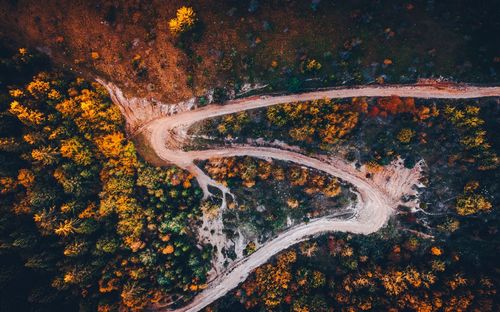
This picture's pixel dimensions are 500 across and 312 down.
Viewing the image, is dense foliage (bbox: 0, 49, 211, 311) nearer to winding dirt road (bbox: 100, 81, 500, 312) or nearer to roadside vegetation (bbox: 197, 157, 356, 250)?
winding dirt road (bbox: 100, 81, 500, 312)

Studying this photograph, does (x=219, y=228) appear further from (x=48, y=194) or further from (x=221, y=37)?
(x=221, y=37)

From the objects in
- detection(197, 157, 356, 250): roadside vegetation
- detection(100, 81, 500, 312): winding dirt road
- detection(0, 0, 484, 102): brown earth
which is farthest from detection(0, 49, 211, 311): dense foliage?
detection(197, 157, 356, 250): roadside vegetation

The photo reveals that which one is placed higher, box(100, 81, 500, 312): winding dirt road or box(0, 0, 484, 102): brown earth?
box(0, 0, 484, 102): brown earth

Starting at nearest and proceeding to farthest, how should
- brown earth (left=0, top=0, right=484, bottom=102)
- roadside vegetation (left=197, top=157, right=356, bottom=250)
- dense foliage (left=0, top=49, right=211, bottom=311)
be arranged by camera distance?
dense foliage (left=0, top=49, right=211, bottom=311)
brown earth (left=0, top=0, right=484, bottom=102)
roadside vegetation (left=197, top=157, right=356, bottom=250)

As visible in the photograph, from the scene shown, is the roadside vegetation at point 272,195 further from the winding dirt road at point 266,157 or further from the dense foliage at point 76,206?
the dense foliage at point 76,206

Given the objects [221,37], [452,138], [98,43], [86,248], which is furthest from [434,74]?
[86,248]

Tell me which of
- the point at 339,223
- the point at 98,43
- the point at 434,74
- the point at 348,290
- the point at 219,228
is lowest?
the point at 348,290

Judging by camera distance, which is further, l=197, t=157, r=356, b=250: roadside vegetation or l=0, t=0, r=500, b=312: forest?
l=197, t=157, r=356, b=250: roadside vegetation
